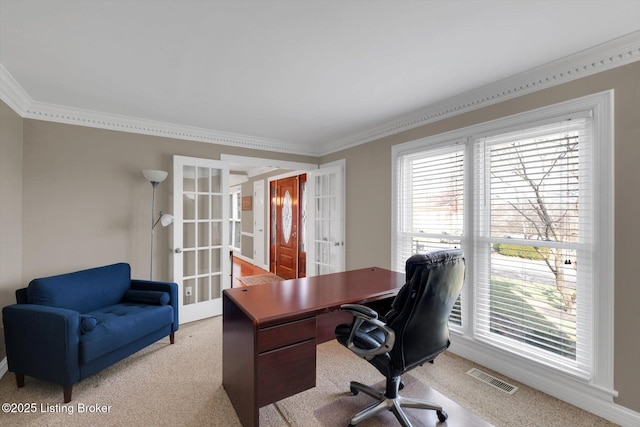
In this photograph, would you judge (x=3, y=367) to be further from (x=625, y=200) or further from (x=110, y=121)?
(x=625, y=200)

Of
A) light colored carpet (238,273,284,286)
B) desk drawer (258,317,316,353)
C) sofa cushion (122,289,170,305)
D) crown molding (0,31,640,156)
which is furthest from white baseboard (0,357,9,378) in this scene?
light colored carpet (238,273,284,286)

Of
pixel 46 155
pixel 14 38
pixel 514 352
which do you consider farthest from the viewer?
pixel 46 155

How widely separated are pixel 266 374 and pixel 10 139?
10.1 ft

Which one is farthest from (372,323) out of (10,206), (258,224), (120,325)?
(258,224)

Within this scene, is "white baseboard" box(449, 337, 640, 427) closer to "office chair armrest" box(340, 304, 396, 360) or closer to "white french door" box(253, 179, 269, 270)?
"office chair armrest" box(340, 304, 396, 360)

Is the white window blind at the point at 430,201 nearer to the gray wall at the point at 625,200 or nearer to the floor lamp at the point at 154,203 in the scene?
the gray wall at the point at 625,200

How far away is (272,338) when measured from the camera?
1.58 m

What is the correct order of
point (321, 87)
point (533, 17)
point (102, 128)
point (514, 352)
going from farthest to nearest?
point (102, 128), point (321, 87), point (514, 352), point (533, 17)

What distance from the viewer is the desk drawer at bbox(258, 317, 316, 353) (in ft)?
5.08

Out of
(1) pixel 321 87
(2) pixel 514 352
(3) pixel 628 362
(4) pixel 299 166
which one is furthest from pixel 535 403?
(4) pixel 299 166

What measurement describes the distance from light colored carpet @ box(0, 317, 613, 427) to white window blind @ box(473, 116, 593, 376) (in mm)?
421

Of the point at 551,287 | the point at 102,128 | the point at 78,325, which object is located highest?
the point at 102,128

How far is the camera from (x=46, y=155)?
110 inches

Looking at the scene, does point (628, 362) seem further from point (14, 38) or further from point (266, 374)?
point (14, 38)
